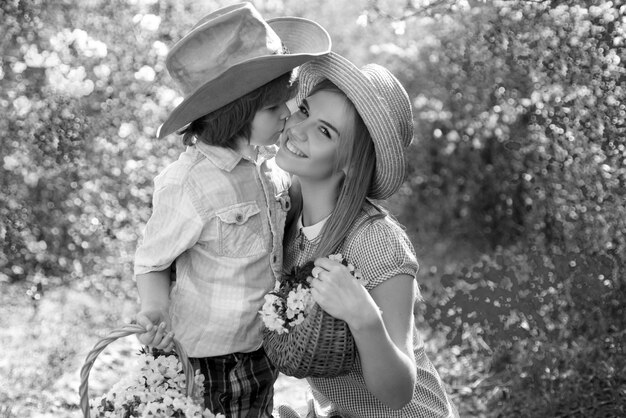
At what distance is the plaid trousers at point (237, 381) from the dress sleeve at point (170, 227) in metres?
0.35

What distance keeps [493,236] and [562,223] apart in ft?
6.95

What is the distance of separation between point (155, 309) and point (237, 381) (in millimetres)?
385

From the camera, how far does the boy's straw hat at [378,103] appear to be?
99.6 inches

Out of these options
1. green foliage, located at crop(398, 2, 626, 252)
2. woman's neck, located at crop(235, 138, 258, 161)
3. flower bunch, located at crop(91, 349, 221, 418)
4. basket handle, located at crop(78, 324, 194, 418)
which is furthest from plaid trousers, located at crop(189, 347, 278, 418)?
green foliage, located at crop(398, 2, 626, 252)

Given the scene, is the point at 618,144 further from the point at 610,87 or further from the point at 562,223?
the point at 562,223

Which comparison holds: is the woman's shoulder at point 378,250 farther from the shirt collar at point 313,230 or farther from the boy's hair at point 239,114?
the boy's hair at point 239,114

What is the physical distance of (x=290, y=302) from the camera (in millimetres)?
2336

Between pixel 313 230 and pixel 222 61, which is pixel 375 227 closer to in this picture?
pixel 313 230

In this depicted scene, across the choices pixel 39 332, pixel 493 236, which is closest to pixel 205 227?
pixel 39 332

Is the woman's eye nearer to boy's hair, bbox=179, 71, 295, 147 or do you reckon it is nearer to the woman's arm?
boy's hair, bbox=179, 71, 295, 147

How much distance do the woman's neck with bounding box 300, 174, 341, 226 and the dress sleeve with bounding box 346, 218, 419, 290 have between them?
0.14 metres

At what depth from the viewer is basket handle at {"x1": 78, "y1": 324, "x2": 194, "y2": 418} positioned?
7.52 feet

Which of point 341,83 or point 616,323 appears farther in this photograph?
point 616,323

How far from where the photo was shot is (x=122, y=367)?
482 centimetres
